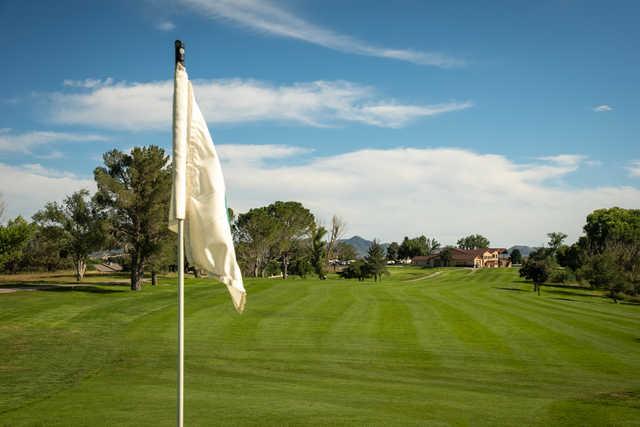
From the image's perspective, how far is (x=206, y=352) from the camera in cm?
2095

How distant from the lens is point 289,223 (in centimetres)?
8956

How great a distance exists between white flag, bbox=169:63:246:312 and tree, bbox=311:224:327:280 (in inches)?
3201

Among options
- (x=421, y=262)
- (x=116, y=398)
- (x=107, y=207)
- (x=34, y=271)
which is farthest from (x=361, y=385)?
(x=421, y=262)

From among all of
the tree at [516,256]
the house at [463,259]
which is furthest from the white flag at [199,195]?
the tree at [516,256]

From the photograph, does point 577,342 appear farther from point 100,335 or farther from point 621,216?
point 621,216

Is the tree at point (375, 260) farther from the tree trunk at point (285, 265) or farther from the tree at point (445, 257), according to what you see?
the tree at point (445, 257)

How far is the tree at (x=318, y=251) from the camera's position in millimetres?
87250

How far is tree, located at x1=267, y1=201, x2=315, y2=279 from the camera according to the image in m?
87.6

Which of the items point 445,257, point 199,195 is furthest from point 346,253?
point 199,195

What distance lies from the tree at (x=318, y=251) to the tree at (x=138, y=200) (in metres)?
46.4

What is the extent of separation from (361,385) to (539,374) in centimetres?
707

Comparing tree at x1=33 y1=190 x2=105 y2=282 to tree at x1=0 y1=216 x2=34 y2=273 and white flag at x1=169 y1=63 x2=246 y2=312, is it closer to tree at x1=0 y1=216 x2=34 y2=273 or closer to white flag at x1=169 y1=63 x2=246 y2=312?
tree at x1=0 y1=216 x2=34 y2=273

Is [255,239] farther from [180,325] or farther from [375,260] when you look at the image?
[180,325]

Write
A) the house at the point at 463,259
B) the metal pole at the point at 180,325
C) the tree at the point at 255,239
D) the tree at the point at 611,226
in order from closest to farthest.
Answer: the metal pole at the point at 180,325, the tree at the point at 255,239, the tree at the point at 611,226, the house at the point at 463,259
